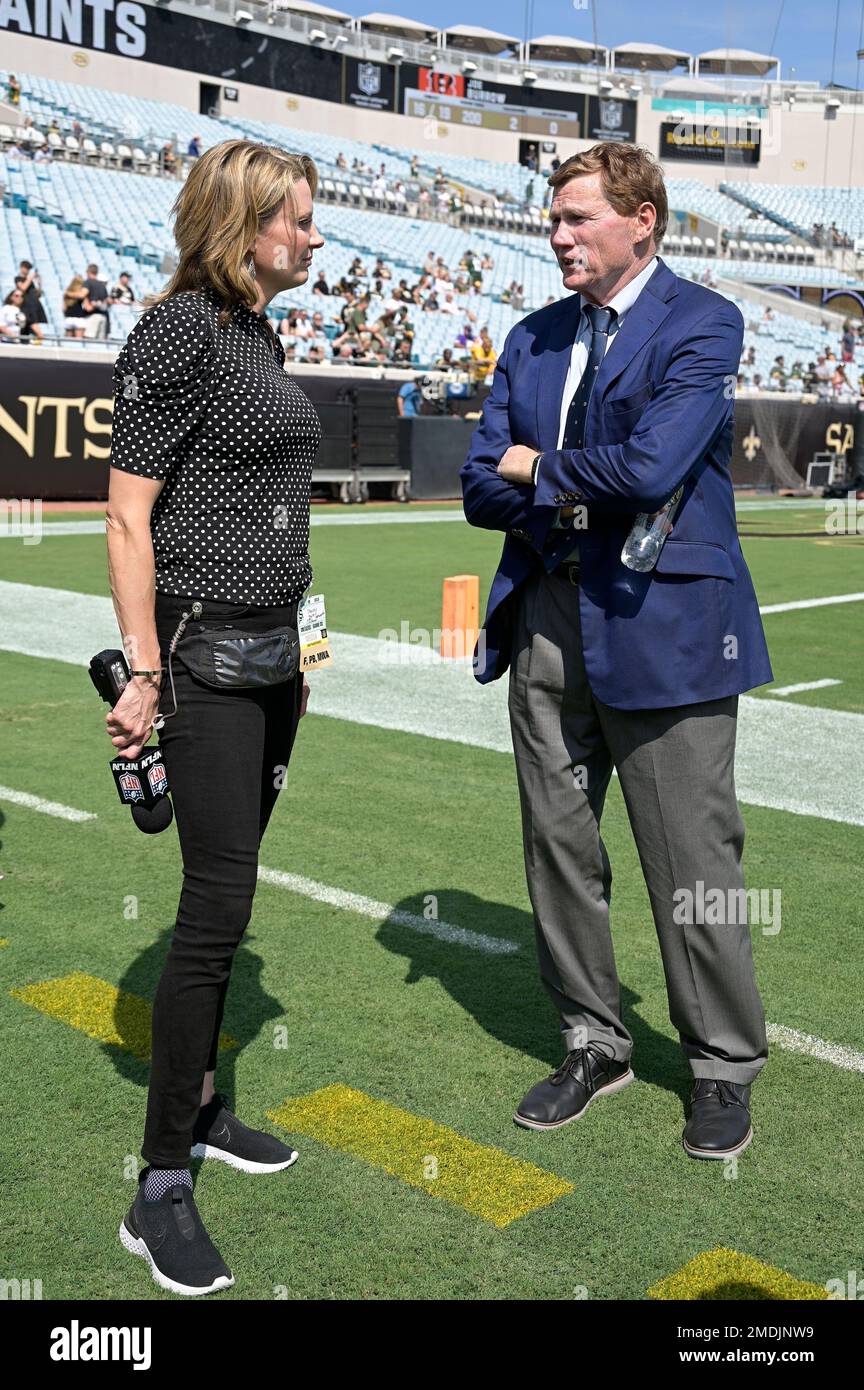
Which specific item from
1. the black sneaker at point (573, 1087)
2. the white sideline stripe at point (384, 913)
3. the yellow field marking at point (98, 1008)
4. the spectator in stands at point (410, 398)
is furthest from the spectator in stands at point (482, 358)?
the black sneaker at point (573, 1087)

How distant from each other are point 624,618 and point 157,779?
3.50ft

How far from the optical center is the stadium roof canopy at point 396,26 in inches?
2368

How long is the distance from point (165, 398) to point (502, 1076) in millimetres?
1871

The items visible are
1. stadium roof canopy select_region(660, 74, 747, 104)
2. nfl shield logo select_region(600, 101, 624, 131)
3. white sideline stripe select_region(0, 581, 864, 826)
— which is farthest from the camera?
stadium roof canopy select_region(660, 74, 747, 104)

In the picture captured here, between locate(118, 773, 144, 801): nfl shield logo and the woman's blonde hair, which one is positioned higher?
the woman's blonde hair

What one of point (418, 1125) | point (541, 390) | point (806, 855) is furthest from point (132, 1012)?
point (806, 855)

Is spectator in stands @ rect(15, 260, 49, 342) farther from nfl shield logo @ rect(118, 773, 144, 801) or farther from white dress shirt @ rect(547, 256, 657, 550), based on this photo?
nfl shield logo @ rect(118, 773, 144, 801)

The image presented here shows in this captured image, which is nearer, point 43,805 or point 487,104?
point 43,805

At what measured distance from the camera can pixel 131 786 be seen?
8.52 feet

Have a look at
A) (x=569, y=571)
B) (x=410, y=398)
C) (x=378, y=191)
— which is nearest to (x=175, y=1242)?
(x=569, y=571)

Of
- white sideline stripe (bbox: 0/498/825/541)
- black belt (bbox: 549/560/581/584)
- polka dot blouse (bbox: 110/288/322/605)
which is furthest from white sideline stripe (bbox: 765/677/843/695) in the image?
white sideline stripe (bbox: 0/498/825/541)

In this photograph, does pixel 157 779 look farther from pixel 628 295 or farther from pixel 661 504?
pixel 628 295

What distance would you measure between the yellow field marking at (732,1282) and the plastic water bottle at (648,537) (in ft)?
4.57

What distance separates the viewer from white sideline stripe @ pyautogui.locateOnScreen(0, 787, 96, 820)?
5438mm
